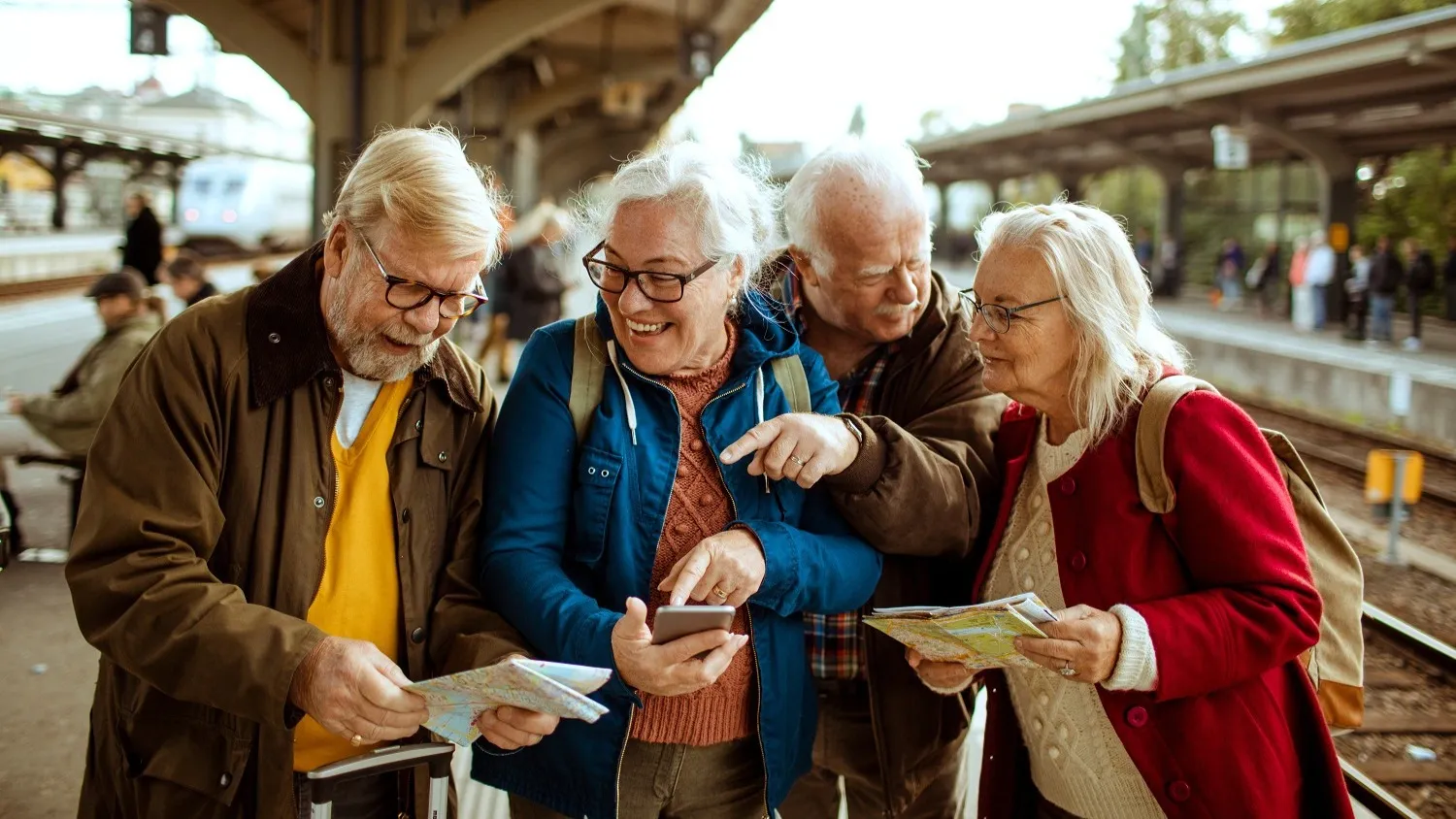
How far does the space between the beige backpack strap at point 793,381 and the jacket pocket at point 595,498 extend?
39cm

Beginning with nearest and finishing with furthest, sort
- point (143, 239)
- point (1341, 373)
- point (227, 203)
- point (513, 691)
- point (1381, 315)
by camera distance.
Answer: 1. point (513, 691)
2. point (143, 239)
3. point (1341, 373)
4. point (1381, 315)
5. point (227, 203)

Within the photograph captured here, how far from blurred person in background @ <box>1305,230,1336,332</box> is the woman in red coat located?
20.7m

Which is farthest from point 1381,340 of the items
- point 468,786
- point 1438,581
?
point 468,786

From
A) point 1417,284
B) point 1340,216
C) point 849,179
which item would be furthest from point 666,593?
point 1340,216

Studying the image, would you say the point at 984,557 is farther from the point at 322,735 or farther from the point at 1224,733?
the point at 322,735

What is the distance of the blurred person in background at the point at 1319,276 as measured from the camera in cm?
2053

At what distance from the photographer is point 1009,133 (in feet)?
82.2

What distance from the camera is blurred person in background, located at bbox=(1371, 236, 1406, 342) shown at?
58.7ft

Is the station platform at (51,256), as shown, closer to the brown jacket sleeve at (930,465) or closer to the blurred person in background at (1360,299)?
the blurred person in background at (1360,299)

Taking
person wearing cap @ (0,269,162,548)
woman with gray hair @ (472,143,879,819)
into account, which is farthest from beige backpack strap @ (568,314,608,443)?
person wearing cap @ (0,269,162,548)

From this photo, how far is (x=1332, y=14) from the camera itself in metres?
20.1

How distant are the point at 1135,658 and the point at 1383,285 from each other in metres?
19.0

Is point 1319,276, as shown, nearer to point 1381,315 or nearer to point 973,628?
point 1381,315

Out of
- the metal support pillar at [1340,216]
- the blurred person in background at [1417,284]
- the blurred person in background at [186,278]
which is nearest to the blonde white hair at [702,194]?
the blurred person in background at [186,278]
